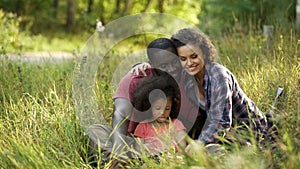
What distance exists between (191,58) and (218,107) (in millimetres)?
427

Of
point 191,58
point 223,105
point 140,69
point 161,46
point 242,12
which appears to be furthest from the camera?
point 242,12

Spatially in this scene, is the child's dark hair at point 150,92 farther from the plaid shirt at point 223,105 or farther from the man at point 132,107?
the plaid shirt at point 223,105

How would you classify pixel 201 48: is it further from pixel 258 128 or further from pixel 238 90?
pixel 258 128

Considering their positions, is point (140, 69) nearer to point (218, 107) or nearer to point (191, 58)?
point (191, 58)

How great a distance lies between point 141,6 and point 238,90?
14646 mm

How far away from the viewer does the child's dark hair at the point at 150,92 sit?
3975 mm

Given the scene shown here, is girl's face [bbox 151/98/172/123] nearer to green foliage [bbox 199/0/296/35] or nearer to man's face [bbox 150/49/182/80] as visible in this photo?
man's face [bbox 150/49/182/80]

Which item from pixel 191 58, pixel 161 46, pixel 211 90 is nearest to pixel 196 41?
pixel 191 58

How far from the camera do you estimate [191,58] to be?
12.5 ft

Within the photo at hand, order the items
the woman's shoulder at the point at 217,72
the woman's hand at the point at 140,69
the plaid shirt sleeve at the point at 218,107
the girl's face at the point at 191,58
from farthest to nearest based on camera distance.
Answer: the woman's hand at the point at 140,69
the girl's face at the point at 191,58
the woman's shoulder at the point at 217,72
the plaid shirt sleeve at the point at 218,107

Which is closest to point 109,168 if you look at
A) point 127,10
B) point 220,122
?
point 220,122

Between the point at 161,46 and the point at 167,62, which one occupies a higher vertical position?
the point at 161,46

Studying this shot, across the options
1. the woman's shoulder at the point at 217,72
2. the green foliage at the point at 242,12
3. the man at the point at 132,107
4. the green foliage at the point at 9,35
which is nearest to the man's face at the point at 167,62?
the man at the point at 132,107

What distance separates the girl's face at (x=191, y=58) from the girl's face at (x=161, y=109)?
0.29 metres
